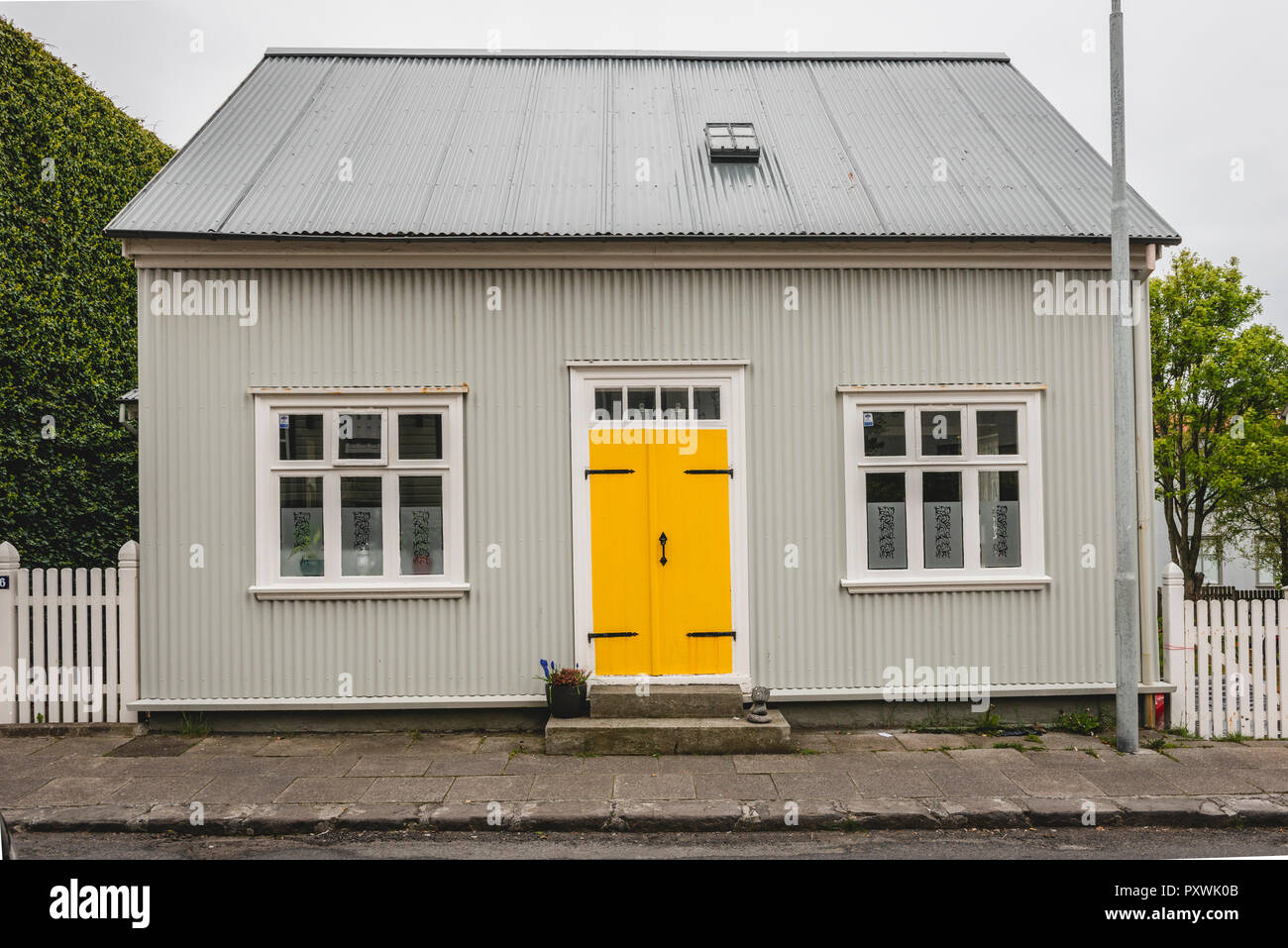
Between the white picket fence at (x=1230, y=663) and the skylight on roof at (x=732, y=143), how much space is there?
18.9 ft

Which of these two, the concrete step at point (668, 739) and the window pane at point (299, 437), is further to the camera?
the window pane at point (299, 437)

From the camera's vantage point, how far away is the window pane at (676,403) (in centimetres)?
Result: 808

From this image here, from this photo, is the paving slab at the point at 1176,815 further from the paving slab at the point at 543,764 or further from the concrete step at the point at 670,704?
the paving slab at the point at 543,764

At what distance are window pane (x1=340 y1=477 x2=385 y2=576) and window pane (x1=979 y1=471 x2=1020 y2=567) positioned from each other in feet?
18.5

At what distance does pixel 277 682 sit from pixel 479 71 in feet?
25.7

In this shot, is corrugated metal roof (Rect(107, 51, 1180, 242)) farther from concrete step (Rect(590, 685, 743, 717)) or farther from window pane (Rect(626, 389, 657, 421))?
concrete step (Rect(590, 685, 743, 717))

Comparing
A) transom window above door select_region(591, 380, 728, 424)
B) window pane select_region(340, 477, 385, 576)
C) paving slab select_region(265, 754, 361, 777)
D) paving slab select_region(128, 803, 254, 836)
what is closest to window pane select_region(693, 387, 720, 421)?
transom window above door select_region(591, 380, 728, 424)

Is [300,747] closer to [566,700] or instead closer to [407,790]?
[407,790]

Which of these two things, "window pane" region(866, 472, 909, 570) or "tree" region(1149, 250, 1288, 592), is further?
"tree" region(1149, 250, 1288, 592)

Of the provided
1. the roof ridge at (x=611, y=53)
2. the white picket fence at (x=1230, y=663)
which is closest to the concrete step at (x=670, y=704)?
the white picket fence at (x=1230, y=663)

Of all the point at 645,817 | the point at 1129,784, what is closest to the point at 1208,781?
the point at 1129,784

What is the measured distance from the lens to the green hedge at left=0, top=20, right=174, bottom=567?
980cm

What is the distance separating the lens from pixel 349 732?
7914mm
